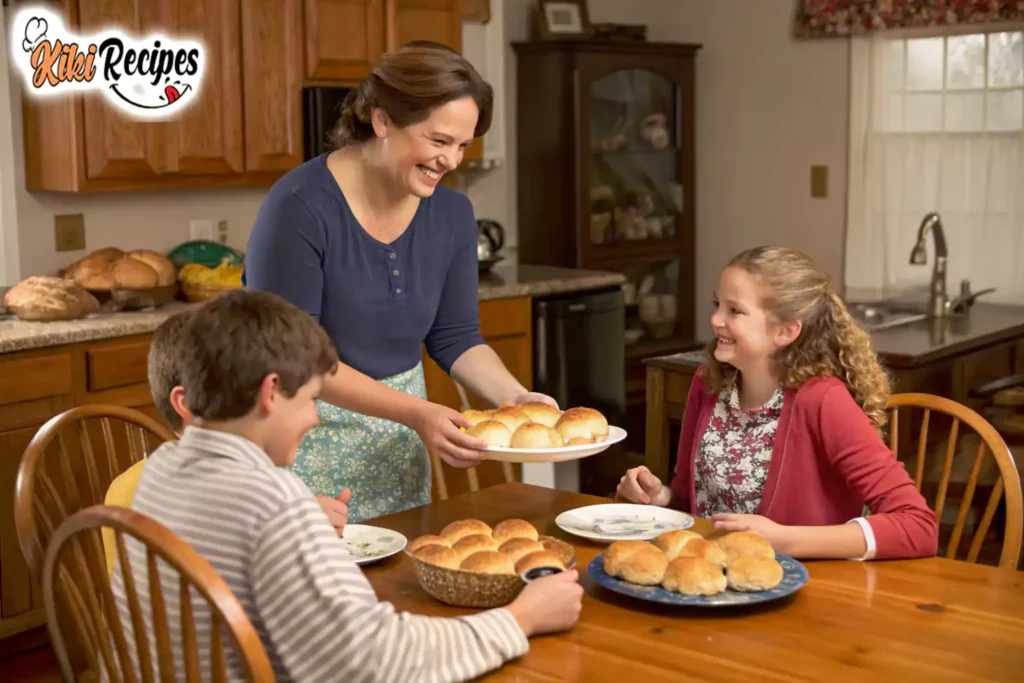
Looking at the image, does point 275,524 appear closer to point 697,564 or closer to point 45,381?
point 697,564

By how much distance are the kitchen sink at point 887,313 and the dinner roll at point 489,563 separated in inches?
106

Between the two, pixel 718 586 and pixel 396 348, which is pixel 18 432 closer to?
pixel 396 348

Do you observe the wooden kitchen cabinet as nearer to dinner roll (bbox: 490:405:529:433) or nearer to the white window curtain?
the white window curtain

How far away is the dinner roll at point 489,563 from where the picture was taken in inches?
59.9

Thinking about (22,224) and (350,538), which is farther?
(22,224)

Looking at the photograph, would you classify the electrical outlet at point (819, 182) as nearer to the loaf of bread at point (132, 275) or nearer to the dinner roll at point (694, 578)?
the loaf of bread at point (132, 275)

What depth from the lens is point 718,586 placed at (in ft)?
5.05

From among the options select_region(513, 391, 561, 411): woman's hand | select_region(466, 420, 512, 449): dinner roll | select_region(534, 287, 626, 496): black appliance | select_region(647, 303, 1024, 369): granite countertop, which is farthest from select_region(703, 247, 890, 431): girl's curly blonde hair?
select_region(534, 287, 626, 496): black appliance

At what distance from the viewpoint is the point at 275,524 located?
124 cm

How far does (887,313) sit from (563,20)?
1.75m

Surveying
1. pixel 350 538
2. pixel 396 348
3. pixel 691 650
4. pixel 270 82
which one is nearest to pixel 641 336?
pixel 270 82

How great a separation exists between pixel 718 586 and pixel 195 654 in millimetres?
624
